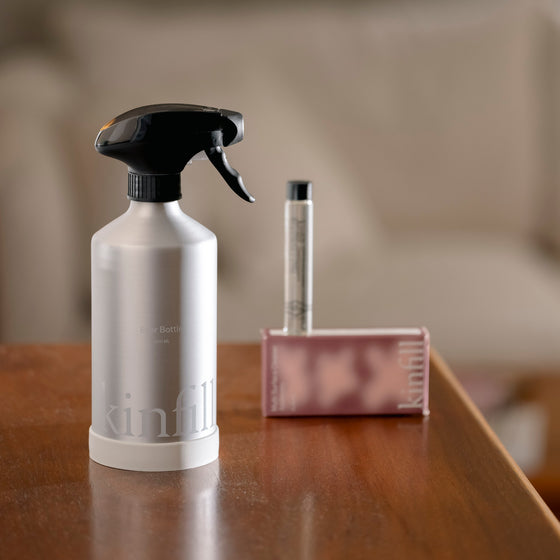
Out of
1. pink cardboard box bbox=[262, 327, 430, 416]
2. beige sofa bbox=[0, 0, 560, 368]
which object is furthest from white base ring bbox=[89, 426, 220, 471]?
beige sofa bbox=[0, 0, 560, 368]

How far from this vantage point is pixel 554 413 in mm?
1666

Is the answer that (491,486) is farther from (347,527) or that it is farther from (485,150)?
(485,150)

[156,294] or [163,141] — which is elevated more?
[163,141]

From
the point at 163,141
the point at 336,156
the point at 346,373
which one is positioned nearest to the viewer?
the point at 163,141

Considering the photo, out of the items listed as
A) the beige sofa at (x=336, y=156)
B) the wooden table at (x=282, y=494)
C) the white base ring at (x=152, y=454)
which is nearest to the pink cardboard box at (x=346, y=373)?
the wooden table at (x=282, y=494)

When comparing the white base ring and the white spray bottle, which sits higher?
the white spray bottle

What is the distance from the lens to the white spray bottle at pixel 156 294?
63 centimetres

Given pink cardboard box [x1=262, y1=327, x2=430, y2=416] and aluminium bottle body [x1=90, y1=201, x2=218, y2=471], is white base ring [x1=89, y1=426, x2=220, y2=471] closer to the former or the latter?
aluminium bottle body [x1=90, y1=201, x2=218, y2=471]

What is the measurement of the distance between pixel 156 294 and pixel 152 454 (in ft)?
0.39

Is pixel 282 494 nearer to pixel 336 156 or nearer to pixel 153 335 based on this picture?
pixel 153 335

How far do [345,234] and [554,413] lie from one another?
50cm

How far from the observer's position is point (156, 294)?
637 mm

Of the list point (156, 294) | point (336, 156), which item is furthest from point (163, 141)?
point (336, 156)

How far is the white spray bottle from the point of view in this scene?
632 millimetres
